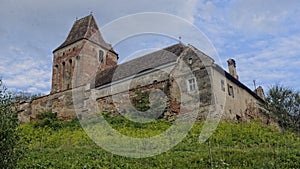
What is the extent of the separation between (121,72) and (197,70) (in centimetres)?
864

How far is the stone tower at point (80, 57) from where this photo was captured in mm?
40125

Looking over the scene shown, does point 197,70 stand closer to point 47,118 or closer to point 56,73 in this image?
point 47,118

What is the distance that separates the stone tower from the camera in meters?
40.1

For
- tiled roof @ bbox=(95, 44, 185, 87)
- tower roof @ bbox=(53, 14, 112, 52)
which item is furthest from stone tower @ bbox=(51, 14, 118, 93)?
tiled roof @ bbox=(95, 44, 185, 87)

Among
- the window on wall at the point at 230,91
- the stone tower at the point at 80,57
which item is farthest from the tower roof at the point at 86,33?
the window on wall at the point at 230,91

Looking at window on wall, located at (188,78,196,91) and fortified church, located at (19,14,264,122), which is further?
window on wall, located at (188,78,196,91)

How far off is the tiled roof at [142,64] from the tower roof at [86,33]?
7.94 metres

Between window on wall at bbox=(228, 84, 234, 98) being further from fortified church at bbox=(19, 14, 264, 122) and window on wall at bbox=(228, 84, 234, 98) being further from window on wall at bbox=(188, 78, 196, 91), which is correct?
window on wall at bbox=(188, 78, 196, 91)

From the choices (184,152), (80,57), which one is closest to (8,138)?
(184,152)

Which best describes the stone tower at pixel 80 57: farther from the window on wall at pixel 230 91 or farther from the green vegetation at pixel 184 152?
the window on wall at pixel 230 91

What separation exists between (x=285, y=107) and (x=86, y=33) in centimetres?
2467

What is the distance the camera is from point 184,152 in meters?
16.0

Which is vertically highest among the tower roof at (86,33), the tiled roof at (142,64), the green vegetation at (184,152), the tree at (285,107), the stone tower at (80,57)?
the tower roof at (86,33)

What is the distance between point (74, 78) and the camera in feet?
132
